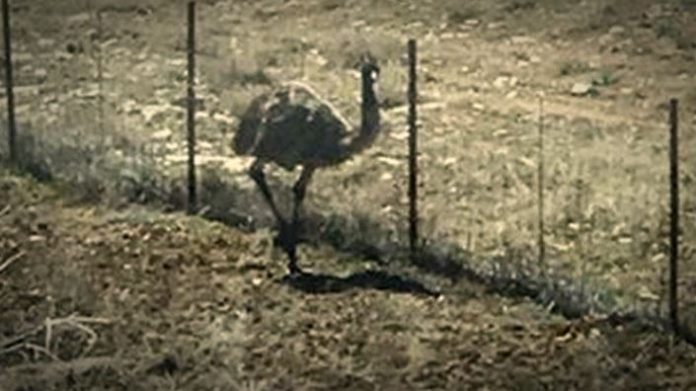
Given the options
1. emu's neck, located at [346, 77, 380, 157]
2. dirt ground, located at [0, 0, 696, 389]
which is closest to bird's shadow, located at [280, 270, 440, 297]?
dirt ground, located at [0, 0, 696, 389]

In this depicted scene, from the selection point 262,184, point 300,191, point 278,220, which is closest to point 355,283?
point 300,191

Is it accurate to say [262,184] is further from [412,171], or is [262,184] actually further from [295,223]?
[412,171]

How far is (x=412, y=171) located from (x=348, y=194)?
1.94 metres

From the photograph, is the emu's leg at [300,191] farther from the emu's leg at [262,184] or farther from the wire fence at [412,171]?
the wire fence at [412,171]

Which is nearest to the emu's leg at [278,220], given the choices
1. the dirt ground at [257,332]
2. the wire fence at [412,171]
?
the dirt ground at [257,332]

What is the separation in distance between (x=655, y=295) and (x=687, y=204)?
2048 mm

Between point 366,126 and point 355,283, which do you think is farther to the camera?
point 366,126

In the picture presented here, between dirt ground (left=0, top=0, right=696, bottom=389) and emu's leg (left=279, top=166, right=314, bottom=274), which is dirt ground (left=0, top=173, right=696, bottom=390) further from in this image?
emu's leg (left=279, top=166, right=314, bottom=274)

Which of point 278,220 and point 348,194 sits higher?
point 278,220

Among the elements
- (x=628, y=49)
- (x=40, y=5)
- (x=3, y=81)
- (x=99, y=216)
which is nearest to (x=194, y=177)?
(x=99, y=216)

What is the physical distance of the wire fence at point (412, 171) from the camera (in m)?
11.4

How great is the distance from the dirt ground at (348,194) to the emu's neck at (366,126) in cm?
66

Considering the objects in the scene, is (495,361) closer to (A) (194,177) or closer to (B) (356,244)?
(B) (356,244)

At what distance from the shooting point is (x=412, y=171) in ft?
37.4
